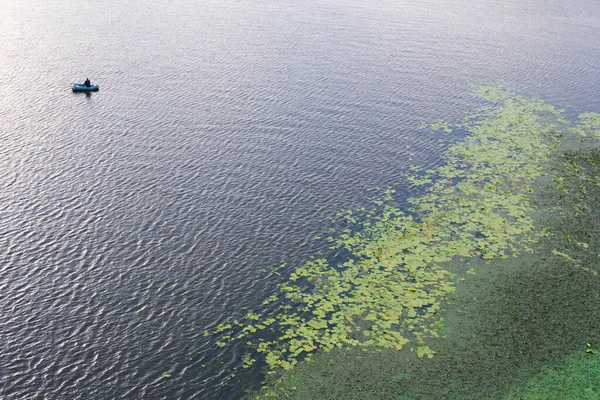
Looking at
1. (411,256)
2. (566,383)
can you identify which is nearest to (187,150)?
(411,256)

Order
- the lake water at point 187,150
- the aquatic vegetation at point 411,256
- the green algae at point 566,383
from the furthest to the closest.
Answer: the aquatic vegetation at point 411,256 → the lake water at point 187,150 → the green algae at point 566,383

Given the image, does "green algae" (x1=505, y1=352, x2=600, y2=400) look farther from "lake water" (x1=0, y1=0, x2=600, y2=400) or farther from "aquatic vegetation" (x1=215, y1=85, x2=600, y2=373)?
"lake water" (x1=0, y1=0, x2=600, y2=400)

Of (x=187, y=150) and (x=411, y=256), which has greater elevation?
(x=187, y=150)

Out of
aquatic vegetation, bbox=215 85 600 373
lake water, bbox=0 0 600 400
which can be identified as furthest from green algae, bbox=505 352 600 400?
lake water, bbox=0 0 600 400

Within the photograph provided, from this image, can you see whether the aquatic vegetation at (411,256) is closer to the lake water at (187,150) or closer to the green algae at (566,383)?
the lake water at (187,150)

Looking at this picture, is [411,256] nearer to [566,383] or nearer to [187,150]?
[566,383]

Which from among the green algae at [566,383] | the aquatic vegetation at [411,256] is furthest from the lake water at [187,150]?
the green algae at [566,383]
